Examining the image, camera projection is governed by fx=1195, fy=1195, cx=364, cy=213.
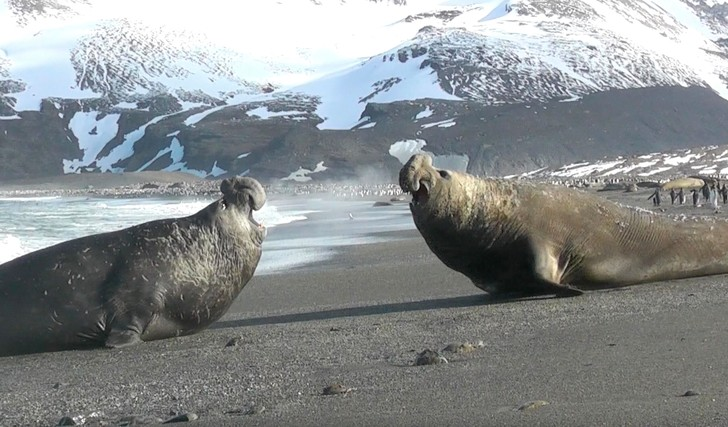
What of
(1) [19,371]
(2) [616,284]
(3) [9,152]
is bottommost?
(3) [9,152]

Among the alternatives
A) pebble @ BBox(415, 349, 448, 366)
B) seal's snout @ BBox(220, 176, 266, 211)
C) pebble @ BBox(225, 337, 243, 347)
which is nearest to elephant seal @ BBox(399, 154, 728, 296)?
seal's snout @ BBox(220, 176, 266, 211)

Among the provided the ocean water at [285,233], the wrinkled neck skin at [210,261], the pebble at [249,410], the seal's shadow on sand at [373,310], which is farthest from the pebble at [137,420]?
the ocean water at [285,233]

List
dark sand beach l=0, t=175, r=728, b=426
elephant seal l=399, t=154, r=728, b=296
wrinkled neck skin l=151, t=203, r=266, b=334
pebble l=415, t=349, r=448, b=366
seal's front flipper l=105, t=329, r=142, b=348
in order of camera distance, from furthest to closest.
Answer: elephant seal l=399, t=154, r=728, b=296 < wrinkled neck skin l=151, t=203, r=266, b=334 < seal's front flipper l=105, t=329, r=142, b=348 < pebble l=415, t=349, r=448, b=366 < dark sand beach l=0, t=175, r=728, b=426

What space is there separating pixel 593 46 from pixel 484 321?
507 ft

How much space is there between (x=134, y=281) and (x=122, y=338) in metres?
0.62

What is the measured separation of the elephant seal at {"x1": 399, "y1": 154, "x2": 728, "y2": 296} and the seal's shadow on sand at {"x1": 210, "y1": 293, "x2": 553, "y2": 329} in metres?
0.25

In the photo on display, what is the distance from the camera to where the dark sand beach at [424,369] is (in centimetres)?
626

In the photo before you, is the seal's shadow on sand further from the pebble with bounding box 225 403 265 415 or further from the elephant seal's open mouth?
the pebble with bounding box 225 403 265 415

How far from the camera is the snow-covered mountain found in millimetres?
122750

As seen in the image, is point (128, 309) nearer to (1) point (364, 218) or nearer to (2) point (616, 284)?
(2) point (616, 284)

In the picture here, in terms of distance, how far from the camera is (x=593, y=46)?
159875 millimetres

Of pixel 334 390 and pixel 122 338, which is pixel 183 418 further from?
pixel 122 338

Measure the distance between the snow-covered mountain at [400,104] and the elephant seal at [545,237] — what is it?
9833 cm

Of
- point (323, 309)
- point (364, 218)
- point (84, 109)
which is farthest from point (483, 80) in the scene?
point (323, 309)
